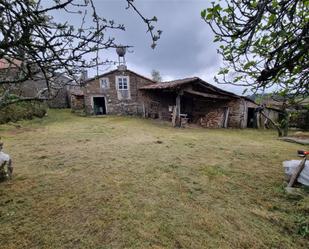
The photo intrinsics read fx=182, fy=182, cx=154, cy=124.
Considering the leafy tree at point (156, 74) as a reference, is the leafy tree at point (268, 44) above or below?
below

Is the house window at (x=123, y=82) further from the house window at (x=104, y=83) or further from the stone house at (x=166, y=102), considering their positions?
the house window at (x=104, y=83)

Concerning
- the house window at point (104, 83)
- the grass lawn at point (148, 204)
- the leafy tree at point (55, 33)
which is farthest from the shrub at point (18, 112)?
the leafy tree at point (55, 33)

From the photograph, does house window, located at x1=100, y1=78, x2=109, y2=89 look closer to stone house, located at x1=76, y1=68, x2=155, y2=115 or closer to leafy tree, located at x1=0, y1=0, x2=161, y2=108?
stone house, located at x1=76, y1=68, x2=155, y2=115

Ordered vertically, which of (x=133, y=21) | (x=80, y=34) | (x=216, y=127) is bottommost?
(x=216, y=127)

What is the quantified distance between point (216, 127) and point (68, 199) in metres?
11.1

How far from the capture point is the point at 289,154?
5.57 m

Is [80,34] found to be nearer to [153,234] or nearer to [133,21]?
[133,21]

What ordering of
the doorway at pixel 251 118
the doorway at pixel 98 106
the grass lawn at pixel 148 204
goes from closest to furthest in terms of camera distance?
the grass lawn at pixel 148 204, the doorway at pixel 251 118, the doorway at pixel 98 106

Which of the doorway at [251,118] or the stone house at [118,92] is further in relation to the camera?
the stone house at [118,92]

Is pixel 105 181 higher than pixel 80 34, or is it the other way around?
pixel 80 34

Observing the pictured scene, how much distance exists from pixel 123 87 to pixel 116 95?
0.92 m

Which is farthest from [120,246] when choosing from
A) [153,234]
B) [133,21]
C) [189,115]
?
[189,115]

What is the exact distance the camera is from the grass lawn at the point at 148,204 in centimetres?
209

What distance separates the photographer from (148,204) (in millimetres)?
2752
